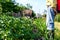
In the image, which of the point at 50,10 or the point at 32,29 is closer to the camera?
the point at 50,10

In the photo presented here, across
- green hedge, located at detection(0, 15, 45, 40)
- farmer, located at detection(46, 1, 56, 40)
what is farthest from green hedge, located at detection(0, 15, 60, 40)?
farmer, located at detection(46, 1, 56, 40)

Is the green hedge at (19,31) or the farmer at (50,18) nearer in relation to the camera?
the green hedge at (19,31)

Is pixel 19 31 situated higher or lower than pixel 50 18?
lower

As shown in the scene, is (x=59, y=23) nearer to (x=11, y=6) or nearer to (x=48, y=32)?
(x=11, y=6)

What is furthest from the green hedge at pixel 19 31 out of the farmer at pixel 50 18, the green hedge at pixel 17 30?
the farmer at pixel 50 18

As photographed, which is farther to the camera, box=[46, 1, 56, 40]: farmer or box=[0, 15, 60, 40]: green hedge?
box=[46, 1, 56, 40]: farmer

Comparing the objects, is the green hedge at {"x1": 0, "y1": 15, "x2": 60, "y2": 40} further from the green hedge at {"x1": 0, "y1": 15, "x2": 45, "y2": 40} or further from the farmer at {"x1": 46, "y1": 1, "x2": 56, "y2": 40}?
the farmer at {"x1": 46, "y1": 1, "x2": 56, "y2": 40}

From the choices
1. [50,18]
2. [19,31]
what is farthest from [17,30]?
[50,18]

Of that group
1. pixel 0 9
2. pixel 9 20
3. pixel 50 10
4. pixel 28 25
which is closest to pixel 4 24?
pixel 9 20

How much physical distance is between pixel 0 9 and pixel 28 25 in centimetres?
141

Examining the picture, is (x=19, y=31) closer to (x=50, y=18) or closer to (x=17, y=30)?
(x=17, y=30)

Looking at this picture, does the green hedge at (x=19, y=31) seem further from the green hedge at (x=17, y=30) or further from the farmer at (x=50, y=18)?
the farmer at (x=50, y=18)

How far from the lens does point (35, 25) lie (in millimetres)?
4945

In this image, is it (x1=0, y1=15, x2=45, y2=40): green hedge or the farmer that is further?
the farmer
